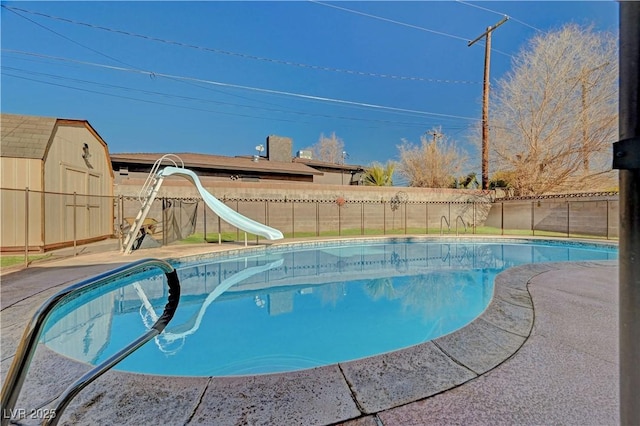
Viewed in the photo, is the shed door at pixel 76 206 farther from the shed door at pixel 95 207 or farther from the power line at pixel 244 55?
the power line at pixel 244 55

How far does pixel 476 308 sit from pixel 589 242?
8.70 meters

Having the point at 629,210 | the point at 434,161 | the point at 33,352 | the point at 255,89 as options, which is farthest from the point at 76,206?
the point at 434,161

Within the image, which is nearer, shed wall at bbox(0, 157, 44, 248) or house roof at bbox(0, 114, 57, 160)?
shed wall at bbox(0, 157, 44, 248)

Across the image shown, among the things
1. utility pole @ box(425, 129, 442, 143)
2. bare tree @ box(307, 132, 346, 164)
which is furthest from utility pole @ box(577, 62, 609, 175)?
bare tree @ box(307, 132, 346, 164)

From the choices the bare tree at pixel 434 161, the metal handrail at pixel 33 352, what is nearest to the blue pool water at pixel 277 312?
the metal handrail at pixel 33 352

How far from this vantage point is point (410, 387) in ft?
6.40

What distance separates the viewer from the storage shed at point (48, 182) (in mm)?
7211

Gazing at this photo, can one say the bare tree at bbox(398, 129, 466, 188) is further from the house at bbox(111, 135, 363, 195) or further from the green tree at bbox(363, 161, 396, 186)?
the house at bbox(111, 135, 363, 195)

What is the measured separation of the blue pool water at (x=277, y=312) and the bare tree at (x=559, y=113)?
897cm

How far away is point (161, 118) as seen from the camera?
18625mm

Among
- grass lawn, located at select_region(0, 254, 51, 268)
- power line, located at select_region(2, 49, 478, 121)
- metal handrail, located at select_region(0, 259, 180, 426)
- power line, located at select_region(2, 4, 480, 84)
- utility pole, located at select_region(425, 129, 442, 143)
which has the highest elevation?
power line, located at select_region(2, 4, 480, 84)

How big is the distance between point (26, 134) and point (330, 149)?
1094 inches

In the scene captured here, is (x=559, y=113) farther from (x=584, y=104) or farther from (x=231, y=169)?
(x=231, y=169)

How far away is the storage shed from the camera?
23.7 ft
